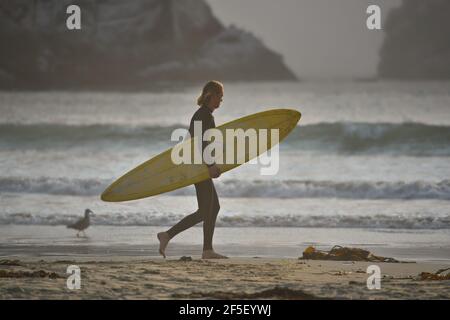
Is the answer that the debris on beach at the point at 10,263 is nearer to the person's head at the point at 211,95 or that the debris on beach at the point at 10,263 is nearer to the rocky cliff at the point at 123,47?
the person's head at the point at 211,95

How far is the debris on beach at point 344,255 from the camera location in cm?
612

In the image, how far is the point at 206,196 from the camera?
19.5 ft

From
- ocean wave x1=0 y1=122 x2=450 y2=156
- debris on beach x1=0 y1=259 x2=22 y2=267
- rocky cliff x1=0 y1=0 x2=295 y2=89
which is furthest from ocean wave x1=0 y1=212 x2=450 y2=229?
rocky cliff x1=0 y1=0 x2=295 y2=89

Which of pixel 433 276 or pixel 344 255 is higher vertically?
pixel 344 255

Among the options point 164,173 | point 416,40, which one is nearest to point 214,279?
point 164,173

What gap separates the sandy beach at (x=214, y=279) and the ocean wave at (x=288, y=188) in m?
3.44

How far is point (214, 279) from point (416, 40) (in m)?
11.3

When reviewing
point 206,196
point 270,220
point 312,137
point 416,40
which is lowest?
point 270,220

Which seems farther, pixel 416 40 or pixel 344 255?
pixel 416 40

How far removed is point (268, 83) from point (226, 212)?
733 cm

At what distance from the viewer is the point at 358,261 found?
6.09 meters

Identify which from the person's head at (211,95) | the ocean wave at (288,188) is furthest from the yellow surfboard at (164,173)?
the ocean wave at (288,188)

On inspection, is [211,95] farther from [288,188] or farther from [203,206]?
[288,188]
